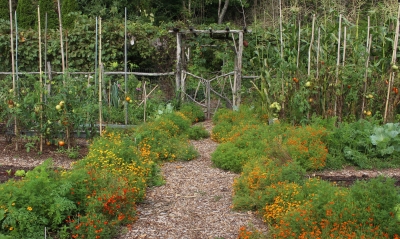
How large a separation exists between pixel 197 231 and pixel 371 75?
5.47m

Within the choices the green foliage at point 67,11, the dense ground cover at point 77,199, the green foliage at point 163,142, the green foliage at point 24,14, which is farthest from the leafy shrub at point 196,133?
the green foliage at point 24,14

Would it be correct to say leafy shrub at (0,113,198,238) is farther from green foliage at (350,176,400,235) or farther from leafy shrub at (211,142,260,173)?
green foliage at (350,176,400,235)

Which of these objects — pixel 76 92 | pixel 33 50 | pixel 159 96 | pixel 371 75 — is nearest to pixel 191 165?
pixel 76 92

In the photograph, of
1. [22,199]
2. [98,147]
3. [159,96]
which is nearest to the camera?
[22,199]

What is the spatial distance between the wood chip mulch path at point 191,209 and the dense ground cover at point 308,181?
208 mm

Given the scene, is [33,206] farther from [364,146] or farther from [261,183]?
[364,146]

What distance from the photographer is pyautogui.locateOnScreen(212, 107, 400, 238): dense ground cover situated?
12.4 ft

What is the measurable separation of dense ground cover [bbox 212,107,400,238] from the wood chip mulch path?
21cm

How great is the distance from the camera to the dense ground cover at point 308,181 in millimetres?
3783

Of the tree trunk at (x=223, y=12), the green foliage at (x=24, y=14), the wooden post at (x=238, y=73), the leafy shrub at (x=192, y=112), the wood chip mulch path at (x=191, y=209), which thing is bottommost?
the wood chip mulch path at (x=191, y=209)

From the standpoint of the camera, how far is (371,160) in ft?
22.8

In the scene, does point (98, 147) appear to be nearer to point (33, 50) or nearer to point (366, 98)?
point (366, 98)

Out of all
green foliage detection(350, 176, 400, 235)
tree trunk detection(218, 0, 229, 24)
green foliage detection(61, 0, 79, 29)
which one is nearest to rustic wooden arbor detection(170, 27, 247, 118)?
green foliage detection(61, 0, 79, 29)

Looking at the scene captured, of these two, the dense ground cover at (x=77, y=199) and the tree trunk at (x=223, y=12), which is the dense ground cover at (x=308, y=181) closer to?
the dense ground cover at (x=77, y=199)
